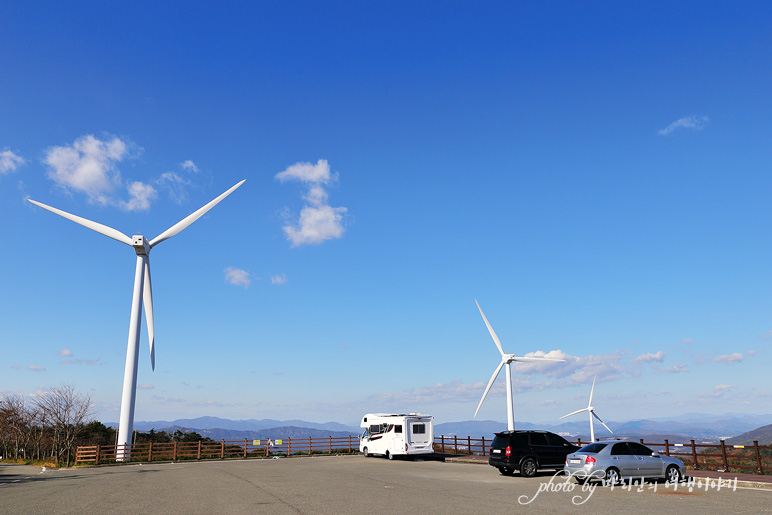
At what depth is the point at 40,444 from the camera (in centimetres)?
5506

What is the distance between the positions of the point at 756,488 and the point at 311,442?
30.6m

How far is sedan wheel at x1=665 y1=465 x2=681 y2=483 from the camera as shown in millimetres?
17141

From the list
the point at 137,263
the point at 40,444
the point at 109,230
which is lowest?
the point at 40,444

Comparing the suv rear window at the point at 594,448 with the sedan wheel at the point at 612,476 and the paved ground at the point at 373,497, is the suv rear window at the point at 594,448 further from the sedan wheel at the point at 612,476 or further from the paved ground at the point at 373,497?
the paved ground at the point at 373,497

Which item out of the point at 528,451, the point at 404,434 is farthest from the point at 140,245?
the point at 528,451

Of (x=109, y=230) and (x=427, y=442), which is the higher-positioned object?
(x=109, y=230)

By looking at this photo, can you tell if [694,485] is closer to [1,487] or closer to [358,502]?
[358,502]

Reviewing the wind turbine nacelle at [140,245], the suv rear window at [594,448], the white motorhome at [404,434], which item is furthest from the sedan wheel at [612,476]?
the wind turbine nacelle at [140,245]

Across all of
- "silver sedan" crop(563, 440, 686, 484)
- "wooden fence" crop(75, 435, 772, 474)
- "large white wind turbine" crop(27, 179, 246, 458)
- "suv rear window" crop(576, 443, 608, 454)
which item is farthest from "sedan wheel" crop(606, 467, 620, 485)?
"large white wind turbine" crop(27, 179, 246, 458)

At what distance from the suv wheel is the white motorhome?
1138 centimetres

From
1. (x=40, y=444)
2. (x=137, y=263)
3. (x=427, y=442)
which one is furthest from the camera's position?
(x=40, y=444)

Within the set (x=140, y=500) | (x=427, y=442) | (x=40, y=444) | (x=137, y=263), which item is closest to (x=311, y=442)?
(x=427, y=442)

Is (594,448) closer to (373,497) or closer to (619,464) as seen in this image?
(619,464)

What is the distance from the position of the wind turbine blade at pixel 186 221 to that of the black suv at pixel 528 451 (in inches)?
1102
